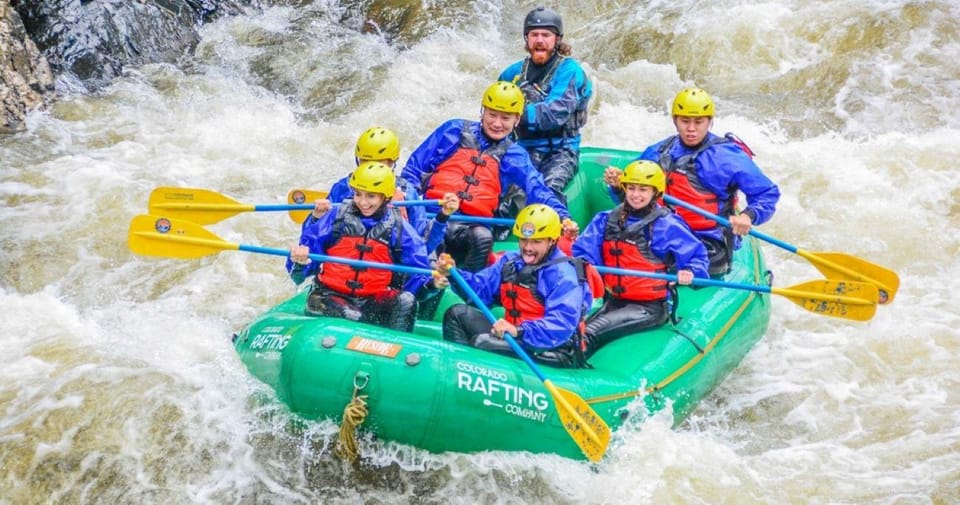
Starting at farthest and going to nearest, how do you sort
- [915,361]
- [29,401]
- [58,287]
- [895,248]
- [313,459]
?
[895,248]
[58,287]
[915,361]
[29,401]
[313,459]

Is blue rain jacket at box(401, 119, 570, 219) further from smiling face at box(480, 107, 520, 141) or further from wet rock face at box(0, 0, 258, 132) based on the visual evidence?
wet rock face at box(0, 0, 258, 132)

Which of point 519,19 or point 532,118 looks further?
point 519,19

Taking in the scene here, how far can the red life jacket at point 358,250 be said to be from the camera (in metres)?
5.77

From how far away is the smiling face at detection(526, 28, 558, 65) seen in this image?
7.25 meters

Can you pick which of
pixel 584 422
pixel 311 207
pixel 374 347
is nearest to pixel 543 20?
pixel 311 207

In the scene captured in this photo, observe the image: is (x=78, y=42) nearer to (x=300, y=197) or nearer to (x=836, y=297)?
(x=300, y=197)

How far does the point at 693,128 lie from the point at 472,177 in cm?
135

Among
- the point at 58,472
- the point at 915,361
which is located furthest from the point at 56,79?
the point at 915,361

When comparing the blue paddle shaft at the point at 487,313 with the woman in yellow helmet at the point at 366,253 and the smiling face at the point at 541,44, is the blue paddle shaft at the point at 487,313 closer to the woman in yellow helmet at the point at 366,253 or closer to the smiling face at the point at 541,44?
the woman in yellow helmet at the point at 366,253

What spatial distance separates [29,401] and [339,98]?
5.47 m

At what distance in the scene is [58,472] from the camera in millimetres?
5562

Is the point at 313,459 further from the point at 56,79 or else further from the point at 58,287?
the point at 56,79

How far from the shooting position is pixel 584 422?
513 centimetres

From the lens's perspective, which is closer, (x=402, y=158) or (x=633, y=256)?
(x=633, y=256)
